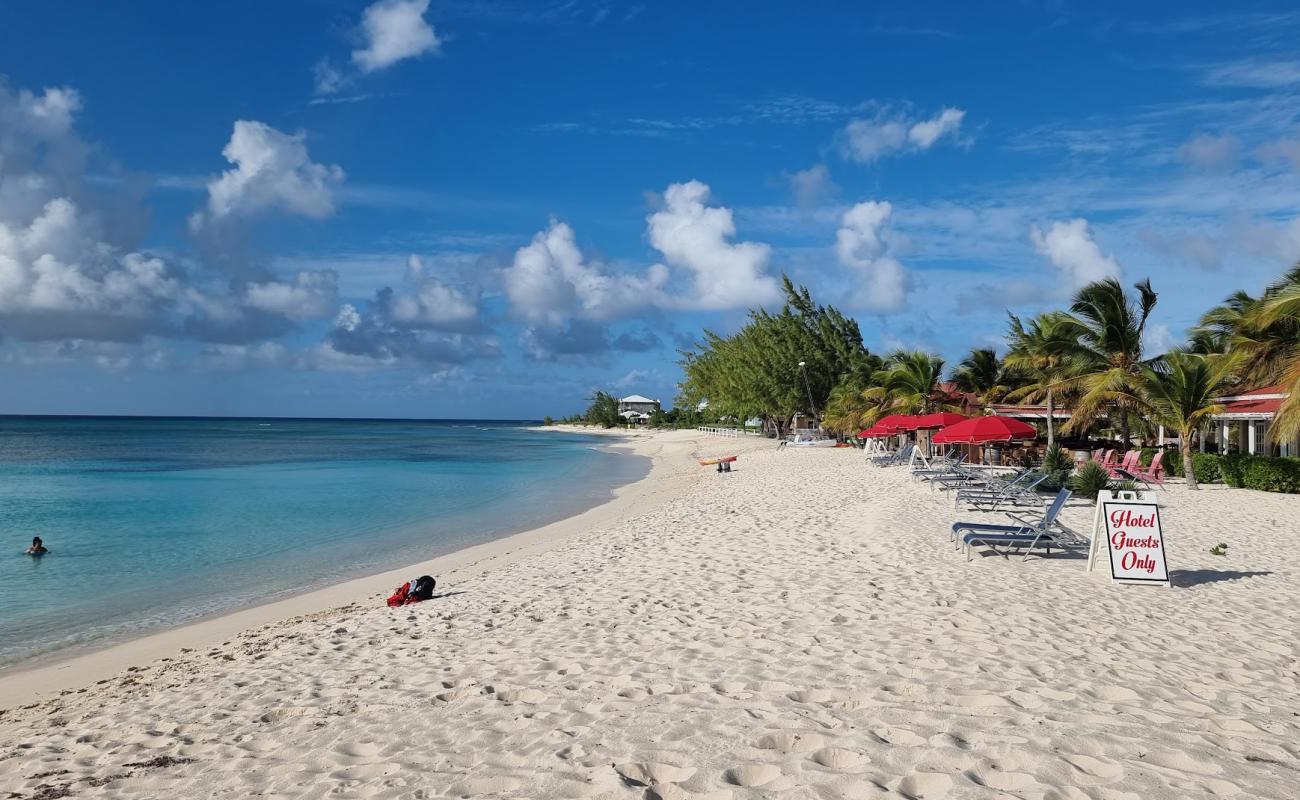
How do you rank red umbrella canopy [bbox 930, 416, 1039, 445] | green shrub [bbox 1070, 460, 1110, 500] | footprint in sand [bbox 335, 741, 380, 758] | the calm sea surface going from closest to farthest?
1. footprint in sand [bbox 335, 741, 380, 758]
2. the calm sea surface
3. green shrub [bbox 1070, 460, 1110, 500]
4. red umbrella canopy [bbox 930, 416, 1039, 445]

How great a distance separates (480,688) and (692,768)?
190 cm

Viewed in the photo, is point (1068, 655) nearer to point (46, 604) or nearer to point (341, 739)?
point (341, 739)

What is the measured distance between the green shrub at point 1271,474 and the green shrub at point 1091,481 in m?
3.72

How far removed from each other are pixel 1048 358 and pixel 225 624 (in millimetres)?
23943

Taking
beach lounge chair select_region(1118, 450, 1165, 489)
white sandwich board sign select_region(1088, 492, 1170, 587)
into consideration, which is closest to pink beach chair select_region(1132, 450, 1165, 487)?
beach lounge chair select_region(1118, 450, 1165, 489)

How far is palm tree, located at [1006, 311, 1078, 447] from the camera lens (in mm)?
24500

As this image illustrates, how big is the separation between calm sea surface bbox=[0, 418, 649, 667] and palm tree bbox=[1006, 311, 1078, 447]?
46.0ft

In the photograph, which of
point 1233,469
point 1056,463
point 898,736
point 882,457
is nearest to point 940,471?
point 1056,463

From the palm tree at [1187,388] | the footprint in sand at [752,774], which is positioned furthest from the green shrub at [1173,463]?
the footprint in sand at [752,774]

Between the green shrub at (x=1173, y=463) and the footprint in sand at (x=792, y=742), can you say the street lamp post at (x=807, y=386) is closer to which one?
the green shrub at (x=1173, y=463)

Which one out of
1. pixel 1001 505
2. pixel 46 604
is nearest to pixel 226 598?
pixel 46 604

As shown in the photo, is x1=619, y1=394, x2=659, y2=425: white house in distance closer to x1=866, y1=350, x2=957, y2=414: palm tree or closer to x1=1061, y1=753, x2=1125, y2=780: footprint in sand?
x1=866, y1=350, x2=957, y2=414: palm tree

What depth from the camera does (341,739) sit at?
14.9 feet

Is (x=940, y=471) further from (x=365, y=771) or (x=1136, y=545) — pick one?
(x=365, y=771)
